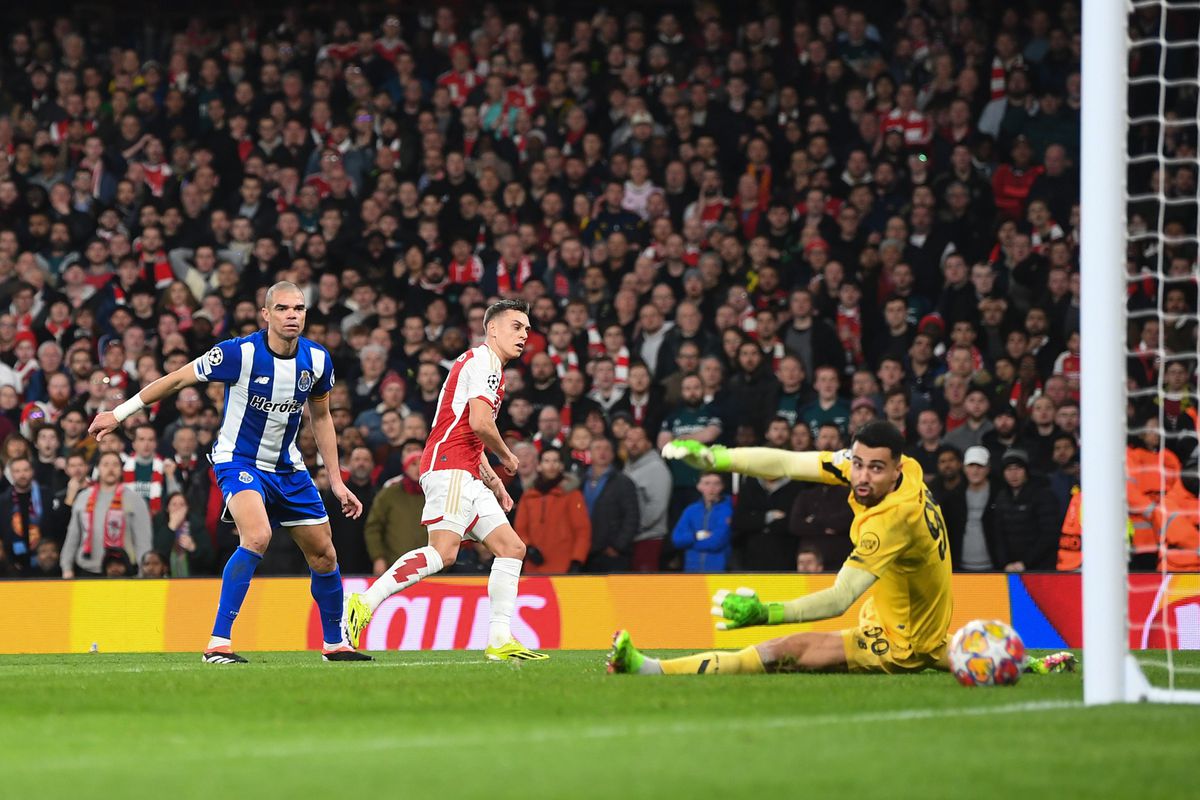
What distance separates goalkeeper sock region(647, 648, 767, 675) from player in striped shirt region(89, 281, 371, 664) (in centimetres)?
278

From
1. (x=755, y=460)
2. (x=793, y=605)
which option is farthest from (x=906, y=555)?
(x=755, y=460)

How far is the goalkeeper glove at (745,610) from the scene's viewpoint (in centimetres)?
786

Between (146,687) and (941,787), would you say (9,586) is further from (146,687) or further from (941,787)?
(941,787)

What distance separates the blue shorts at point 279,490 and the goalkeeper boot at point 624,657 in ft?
9.07

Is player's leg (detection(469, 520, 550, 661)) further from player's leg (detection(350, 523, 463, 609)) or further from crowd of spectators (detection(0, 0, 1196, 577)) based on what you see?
crowd of spectators (detection(0, 0, 1196, 577))

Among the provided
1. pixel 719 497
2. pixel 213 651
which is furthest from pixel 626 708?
pixel 719 497

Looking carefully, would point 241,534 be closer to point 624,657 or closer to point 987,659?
point 624,657

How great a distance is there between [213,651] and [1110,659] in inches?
225

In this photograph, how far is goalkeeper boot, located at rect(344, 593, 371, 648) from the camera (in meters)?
9.98

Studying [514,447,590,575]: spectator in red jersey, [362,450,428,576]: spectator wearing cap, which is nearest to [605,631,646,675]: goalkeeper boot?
[514,447,590,575]: spectator in red jersey

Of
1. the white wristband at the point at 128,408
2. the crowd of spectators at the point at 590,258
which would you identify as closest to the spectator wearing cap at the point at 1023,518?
the crowd of spectators at the point at 590,258

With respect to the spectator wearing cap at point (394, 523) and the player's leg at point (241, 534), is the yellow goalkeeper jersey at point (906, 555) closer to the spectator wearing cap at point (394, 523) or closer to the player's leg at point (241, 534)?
the player's leg at point (241, 534)

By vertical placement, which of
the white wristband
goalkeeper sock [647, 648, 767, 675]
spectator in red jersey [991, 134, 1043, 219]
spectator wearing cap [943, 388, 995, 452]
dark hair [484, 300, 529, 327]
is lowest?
goalkeeper sock [647, 648, 767, 675]

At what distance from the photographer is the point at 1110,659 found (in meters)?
7.16
